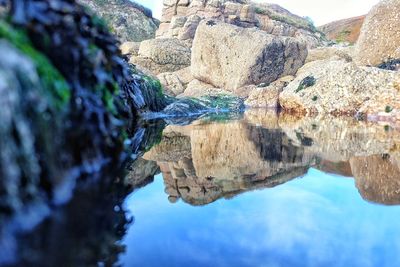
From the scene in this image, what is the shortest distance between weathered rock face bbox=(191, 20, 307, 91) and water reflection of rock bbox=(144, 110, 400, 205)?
18.4 meters

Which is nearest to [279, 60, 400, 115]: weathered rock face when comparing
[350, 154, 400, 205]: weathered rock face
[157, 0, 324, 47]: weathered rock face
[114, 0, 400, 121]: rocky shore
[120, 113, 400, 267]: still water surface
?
[114, 0, 400, 121]: rocky shore

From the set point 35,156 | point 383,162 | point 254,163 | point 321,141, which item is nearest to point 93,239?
point 35,156

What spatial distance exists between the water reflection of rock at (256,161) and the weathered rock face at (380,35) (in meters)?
14.2

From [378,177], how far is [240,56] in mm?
23107

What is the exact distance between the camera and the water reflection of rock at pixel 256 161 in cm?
393

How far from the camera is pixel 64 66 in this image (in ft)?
9.85

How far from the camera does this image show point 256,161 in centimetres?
549

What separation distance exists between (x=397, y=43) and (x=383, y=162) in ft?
57.6

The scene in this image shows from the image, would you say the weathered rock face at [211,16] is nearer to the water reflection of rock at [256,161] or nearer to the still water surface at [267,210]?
the water reflection of rock at [256,161]

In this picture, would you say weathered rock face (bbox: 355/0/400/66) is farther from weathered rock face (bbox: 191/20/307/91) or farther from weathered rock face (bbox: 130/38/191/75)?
weathered rock face (bbox: 130/38/191/75)

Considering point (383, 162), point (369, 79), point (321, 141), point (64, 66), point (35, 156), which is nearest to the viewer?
point (35, 156)

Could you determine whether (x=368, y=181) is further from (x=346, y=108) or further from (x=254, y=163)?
(x=346, y=108)

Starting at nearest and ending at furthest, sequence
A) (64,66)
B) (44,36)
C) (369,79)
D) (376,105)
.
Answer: (44,36) < (64,66) < (376,105) < (369,79)

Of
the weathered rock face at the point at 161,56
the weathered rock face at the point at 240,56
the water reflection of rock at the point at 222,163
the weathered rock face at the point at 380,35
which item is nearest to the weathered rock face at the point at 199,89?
the weathered rock face at the point at 240,56
